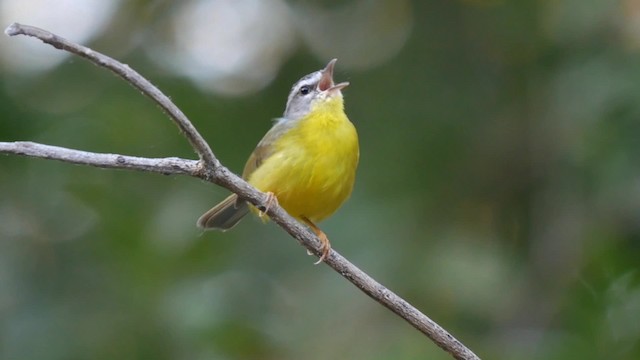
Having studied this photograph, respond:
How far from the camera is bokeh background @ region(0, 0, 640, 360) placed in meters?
4.44

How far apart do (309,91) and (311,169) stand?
569mm

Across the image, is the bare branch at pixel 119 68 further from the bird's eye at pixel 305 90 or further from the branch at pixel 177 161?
the bird's eye at pixel 305 90

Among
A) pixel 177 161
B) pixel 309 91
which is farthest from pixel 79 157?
pixel 309 91

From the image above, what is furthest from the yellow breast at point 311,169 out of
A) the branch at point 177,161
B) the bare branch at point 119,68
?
the bare branch at point 119,68

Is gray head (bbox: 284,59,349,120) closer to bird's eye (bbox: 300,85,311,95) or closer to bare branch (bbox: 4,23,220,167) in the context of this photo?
bird's eye (bbox: 300,85,311,95)

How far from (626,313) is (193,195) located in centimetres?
204

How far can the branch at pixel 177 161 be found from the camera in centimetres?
193

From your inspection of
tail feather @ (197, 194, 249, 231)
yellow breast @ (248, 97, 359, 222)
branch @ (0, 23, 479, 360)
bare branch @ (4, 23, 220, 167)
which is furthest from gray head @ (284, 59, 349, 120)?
bare branch @ (4, 23, 220, 167)

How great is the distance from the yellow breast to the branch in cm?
107

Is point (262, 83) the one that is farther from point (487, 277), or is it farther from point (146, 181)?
point (487, 277)

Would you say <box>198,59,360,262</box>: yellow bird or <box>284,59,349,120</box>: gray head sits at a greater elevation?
<box>284,59,349,120</box>: gray head

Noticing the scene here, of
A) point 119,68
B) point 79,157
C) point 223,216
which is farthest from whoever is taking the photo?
point 223,216

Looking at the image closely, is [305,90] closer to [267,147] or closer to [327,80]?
[327,80]

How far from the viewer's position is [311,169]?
359 cm
